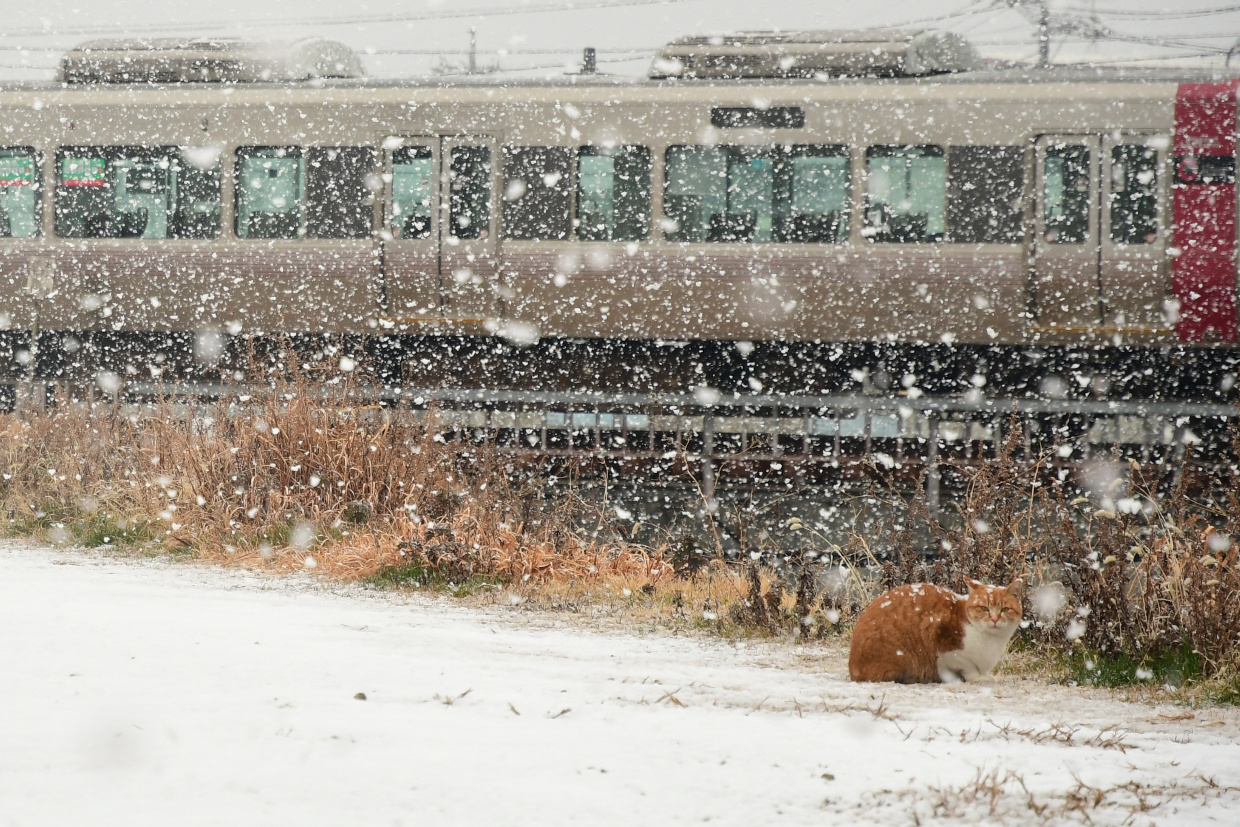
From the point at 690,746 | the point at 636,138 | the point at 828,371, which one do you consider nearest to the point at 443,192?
the point at 636,138

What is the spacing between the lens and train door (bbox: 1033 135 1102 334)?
11180 mm

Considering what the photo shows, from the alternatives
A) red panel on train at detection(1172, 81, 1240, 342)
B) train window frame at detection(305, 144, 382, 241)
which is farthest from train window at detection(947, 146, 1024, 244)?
train window frame at detection(305, 144, 382, 241)

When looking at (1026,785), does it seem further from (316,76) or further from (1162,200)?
(316,76)

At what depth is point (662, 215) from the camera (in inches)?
457

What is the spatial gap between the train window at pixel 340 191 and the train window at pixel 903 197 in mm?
4914

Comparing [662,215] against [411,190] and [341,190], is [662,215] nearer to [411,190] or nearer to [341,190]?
[411,190]

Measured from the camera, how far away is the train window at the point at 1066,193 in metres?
11.2

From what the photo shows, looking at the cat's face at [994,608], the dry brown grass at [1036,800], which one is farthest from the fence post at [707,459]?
the dry brown grass at [1036,800]

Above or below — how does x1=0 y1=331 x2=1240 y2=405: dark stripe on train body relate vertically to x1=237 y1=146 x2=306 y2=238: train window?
below

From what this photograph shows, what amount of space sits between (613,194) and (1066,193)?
13.9 ft

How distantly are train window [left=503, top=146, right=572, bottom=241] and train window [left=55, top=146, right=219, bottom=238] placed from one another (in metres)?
3.12

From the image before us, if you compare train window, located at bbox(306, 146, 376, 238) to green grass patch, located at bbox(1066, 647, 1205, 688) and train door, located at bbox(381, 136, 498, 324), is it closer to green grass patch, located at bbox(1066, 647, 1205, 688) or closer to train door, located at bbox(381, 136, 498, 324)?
train door, located at bbox(381, 136, 498, 324)

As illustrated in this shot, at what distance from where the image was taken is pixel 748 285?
11.6 metres

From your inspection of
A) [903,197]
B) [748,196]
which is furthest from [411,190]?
[903,197]
